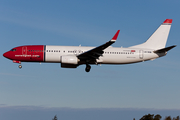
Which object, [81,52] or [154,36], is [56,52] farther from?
[154,36]

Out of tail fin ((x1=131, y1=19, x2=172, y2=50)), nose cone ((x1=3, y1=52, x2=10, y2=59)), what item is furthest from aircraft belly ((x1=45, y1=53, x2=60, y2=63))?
tail fin ((x1=131, y1=19, x2=172, y2=50))

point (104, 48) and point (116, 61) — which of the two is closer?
point (104, 48)

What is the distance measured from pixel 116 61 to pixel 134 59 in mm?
2961

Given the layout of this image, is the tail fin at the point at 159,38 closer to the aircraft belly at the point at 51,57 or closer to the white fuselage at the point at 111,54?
the white fuselage at the point at 111,54

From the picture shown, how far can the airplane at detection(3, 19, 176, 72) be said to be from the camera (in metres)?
42.2

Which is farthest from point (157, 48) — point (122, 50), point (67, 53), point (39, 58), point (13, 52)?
A: point (13, 52)

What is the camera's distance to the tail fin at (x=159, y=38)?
47.2 metres

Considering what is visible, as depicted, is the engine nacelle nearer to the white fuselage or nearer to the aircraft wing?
the aircraft wing

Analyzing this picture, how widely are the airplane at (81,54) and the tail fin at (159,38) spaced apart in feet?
4.58

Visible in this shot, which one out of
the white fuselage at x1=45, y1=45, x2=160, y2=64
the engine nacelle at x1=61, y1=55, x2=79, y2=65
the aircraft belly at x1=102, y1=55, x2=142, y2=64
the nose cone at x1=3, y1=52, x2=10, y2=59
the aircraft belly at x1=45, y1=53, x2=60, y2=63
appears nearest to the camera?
the engine nacelle at x1=61, y1=55, x2=79, y2=65

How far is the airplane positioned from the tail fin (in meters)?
1.40

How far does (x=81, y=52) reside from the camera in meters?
43.2

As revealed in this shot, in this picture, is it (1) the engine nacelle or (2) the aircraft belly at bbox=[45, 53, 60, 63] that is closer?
(1) the engine nacelle

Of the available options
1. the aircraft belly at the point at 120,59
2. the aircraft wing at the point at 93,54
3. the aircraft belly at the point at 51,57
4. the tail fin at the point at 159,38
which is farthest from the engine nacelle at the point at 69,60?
the tail fin at the point at 159,38
